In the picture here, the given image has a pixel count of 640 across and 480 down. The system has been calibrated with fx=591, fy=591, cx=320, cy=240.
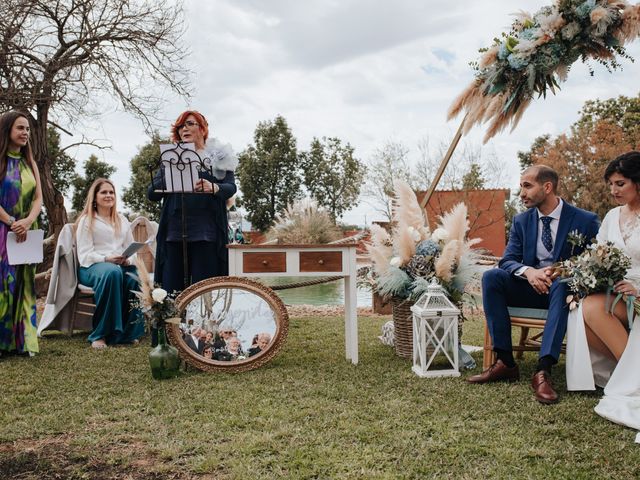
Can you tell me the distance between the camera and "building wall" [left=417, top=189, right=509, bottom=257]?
67.6 feet

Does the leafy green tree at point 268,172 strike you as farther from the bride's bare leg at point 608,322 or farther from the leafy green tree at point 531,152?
the bride's bare leg at point 608,322

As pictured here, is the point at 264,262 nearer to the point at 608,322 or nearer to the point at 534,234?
the point at 534,234

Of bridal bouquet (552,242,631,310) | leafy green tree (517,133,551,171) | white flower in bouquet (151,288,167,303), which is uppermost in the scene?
leafy green tree (517,133,551,171)

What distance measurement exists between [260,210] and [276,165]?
2.54 m

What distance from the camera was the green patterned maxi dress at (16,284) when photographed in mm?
4746

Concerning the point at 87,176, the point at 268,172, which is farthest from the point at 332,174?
the point at 87,176

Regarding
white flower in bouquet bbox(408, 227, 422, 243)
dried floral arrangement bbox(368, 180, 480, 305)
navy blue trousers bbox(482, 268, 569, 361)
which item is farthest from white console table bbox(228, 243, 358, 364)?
navy blue trousers bbox(482, 268, 569, 361)

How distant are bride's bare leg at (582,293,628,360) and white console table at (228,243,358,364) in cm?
161

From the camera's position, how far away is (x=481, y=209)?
21.1 m

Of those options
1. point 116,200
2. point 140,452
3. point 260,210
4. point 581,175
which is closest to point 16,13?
point 116,200

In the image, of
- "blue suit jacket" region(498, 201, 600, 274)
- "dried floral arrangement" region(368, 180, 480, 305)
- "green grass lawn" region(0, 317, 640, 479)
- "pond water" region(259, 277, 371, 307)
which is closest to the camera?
"green grass lawn" region(0, 317, 640, 479)

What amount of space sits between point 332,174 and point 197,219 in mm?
26585

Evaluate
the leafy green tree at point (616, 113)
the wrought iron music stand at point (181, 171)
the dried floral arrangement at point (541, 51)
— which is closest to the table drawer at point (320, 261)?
the wrought iron music stand at point (181, 171)

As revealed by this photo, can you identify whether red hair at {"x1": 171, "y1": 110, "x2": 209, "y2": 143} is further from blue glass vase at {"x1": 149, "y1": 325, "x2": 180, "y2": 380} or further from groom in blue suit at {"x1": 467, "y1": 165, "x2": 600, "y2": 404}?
groom in blue suit at {"x1": 467, "y1": 165, "x2": 600, "y2": 404}
